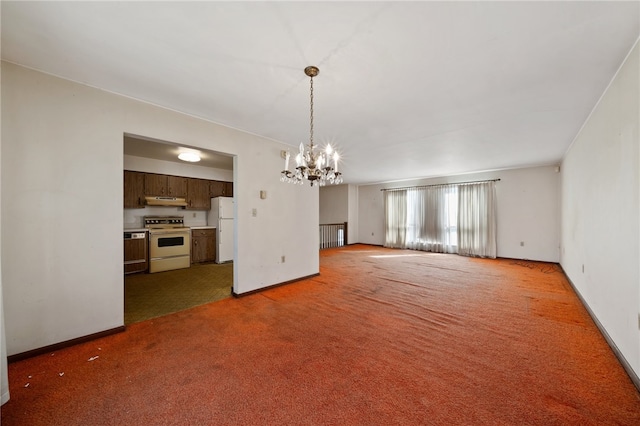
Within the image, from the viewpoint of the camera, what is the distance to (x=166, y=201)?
5.32 m

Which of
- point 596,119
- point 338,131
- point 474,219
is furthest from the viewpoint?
point 474,219

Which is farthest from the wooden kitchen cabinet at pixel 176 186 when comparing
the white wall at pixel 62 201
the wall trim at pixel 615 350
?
the wall trim at pixel 615 350

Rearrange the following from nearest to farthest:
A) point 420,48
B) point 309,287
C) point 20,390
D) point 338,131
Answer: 1. point 20,390
2. point 420,48
3. point 338,131
4. point 309,287

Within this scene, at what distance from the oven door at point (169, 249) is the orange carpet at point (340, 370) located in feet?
8.60

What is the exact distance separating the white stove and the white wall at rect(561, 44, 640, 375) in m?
6.42

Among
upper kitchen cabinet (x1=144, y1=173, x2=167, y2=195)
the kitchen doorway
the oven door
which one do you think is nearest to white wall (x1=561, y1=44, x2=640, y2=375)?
the kitchen doorway

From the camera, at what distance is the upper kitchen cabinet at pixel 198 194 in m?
5.81

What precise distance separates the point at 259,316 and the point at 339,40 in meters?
2.82

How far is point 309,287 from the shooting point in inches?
153

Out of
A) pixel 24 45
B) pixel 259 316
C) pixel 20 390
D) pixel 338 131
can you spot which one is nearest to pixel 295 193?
pixel 338 131

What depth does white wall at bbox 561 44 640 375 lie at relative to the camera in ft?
5.65

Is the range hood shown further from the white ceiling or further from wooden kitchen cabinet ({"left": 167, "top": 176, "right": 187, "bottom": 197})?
the white ceiling

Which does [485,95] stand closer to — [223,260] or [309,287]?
[309,287]

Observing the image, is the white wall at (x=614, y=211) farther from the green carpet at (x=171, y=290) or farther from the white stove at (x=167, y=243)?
the white stove at (x=167, y=243)
